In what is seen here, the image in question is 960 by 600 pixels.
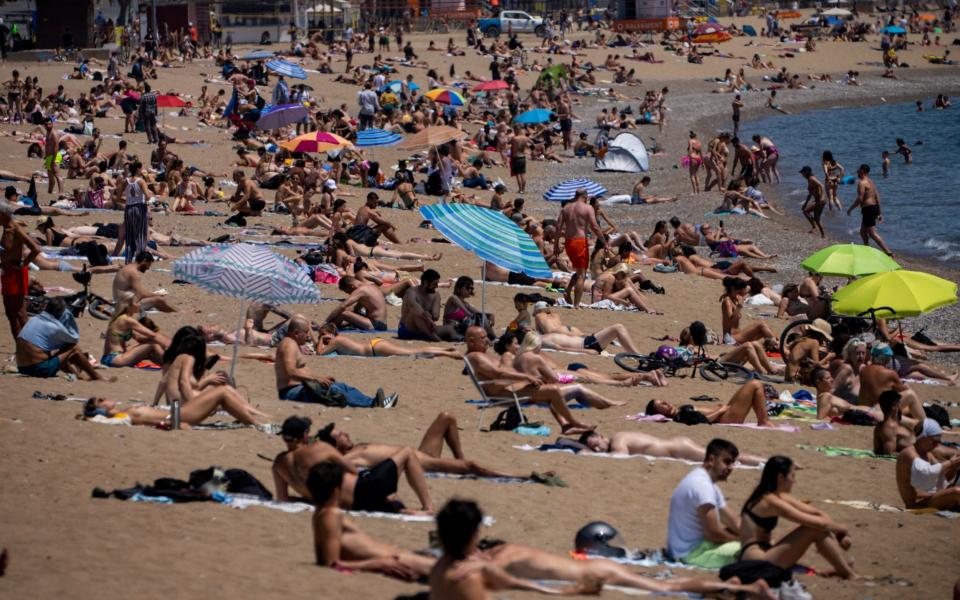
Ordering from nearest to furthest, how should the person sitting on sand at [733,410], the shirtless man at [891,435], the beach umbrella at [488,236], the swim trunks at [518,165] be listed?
the shirtless man at [891,435] → the person sitting on sand at [733,410] → the beach umbrella at [488,236] → the swim trunks at [518,165]

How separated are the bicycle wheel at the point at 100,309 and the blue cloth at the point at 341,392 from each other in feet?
13.0

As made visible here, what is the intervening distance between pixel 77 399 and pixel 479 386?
9.85 feet

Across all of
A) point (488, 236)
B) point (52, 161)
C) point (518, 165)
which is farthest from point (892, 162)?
point (488, 236)

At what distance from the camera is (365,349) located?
12891 mm

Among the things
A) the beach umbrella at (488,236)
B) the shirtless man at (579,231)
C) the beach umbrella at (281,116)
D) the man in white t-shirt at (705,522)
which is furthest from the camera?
the beach umbrella at (281,116)

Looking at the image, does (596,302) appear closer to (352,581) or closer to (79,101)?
(352,581)

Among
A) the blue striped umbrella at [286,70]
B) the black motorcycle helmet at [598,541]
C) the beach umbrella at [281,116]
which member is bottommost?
the black motorcycle helmet at [598,541]

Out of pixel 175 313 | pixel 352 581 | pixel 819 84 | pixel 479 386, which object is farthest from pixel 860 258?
pixel 819 84

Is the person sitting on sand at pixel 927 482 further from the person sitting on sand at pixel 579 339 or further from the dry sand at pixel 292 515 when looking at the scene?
the person sitting on sand at pixel 579 339

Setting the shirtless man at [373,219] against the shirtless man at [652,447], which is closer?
the shirtless man at [652,447]

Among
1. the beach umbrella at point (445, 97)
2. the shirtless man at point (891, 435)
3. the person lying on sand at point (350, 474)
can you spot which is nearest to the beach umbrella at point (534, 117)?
the beach umbrella at point (445, 97)

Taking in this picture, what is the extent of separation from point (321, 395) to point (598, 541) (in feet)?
12.6

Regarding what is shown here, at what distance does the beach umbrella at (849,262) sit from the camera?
15023 millimetres

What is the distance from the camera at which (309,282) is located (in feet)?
37.5
